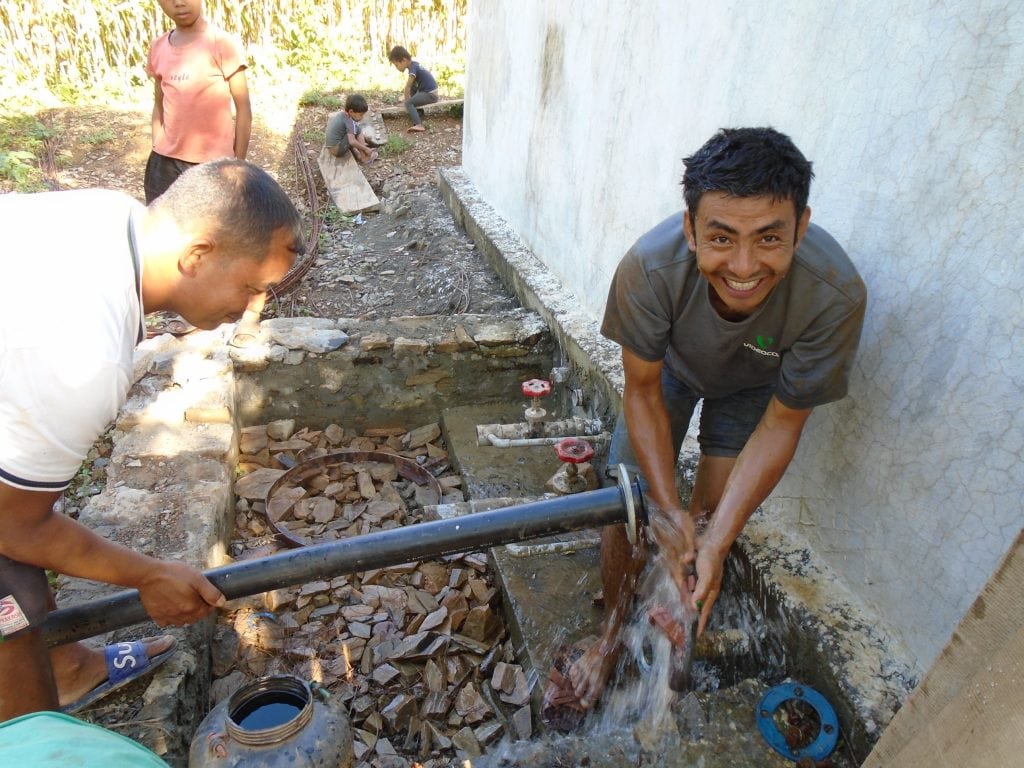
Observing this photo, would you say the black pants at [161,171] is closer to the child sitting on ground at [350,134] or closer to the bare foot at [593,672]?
the bare foot at [593,672]

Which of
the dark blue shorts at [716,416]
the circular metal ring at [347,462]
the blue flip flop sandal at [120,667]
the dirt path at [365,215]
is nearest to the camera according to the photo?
the blue flip flop sandal at [120,667]

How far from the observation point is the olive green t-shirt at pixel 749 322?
6.09ft

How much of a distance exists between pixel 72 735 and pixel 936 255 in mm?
2035

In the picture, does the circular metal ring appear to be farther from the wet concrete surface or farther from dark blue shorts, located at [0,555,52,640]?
dark blue shorts, located at [0,555,52,640]

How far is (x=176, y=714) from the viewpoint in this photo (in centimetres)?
218

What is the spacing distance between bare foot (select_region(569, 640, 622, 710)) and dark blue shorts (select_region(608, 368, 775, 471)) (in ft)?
2.11

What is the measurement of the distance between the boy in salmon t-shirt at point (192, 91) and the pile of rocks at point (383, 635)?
7.23 ft

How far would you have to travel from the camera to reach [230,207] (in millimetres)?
1719

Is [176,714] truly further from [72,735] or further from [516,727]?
[72,735]

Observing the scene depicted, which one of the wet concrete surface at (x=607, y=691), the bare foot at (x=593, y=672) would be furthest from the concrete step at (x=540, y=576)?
the bare foot at (x=593, y=672)

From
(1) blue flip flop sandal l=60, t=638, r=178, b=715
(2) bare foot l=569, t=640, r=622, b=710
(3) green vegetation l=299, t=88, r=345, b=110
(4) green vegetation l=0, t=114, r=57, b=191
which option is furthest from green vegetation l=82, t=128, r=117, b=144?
(2) bare foot l=569, t=640, r=622, b=710

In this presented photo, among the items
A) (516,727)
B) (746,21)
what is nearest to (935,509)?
(516,727)

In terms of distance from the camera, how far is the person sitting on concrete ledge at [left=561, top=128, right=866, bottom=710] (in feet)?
5.65

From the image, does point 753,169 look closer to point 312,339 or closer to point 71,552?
point 71,552
